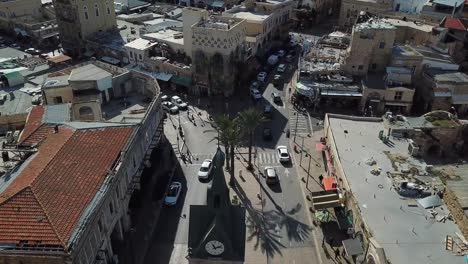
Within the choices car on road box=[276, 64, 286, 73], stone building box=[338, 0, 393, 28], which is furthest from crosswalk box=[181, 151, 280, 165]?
stone building box=[338, 0, 393, 28]

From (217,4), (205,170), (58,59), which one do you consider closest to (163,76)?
(58,59)

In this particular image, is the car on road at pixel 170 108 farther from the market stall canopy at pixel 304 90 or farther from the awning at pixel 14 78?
the awning at pixel 14 78

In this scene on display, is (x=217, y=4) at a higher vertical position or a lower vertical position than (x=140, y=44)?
higher

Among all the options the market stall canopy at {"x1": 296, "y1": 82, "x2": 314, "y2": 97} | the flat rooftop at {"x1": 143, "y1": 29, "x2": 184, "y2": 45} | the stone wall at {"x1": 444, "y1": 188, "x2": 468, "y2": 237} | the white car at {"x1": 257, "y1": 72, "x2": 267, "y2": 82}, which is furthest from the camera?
the flat rooftop at {"x1": 143, "y1": 29, "x2": 184, "y2": 45}

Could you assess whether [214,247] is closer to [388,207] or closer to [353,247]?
[353,247]

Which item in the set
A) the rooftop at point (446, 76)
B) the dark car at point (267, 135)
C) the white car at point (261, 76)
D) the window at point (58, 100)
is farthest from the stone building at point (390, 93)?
the window at point (58, 100)

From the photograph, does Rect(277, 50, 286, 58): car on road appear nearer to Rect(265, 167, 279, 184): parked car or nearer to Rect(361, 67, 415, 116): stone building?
Rect(361, 67, 415, 116): stone building
